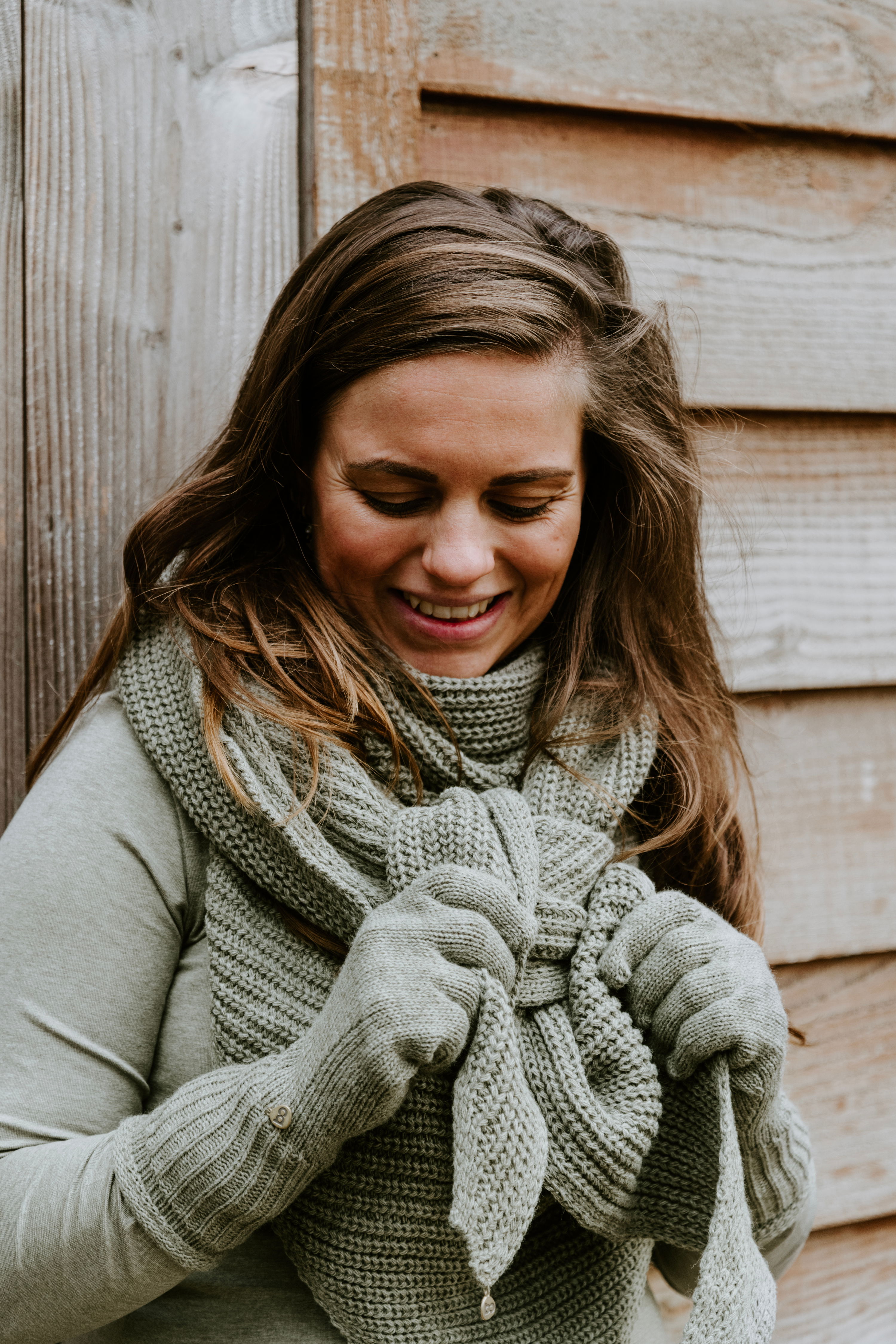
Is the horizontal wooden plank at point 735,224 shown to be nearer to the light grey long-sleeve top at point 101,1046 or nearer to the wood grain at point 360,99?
the wood grain at point 360,99

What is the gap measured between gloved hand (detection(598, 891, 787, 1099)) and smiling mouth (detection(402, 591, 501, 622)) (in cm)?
32

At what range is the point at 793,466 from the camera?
4.75 ft

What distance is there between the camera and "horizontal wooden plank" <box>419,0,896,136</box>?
1292 mm

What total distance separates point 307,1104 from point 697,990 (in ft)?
1.09

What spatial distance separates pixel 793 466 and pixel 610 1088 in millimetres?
835

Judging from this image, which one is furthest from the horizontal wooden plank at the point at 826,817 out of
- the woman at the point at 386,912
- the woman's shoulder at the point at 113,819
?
the woman's shoulder at the point at 113,819

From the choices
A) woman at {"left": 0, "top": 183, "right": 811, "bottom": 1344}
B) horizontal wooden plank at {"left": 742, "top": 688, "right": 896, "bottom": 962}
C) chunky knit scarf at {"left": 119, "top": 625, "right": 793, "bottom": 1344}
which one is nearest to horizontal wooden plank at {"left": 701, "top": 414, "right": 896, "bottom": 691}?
horizontal wooden plank at {"left": 742, "top": 688, "right": 896, "bottom": 962}

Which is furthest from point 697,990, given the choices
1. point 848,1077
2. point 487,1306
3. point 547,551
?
point 848,1077

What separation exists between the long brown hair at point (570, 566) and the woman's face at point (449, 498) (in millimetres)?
25

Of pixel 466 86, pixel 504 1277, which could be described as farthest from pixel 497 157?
pixel 504 1277

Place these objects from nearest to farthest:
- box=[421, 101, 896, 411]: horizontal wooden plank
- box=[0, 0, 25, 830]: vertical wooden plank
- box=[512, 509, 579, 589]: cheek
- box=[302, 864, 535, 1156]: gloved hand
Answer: box=[302, 864, 535, 1156]: gloved hand, box=[512, 509, 579, 589]: cheek, box=[0, 0, 25, 830]: vertical wooden plank, box=[421, 101, 896, 411]: horizontal wooden plank

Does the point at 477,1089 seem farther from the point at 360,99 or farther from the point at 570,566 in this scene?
the point at 360,99

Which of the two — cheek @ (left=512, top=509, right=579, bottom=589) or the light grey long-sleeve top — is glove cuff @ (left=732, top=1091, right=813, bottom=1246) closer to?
the light grey long-sleeve top

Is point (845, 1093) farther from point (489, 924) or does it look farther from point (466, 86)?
point (466, 86)
